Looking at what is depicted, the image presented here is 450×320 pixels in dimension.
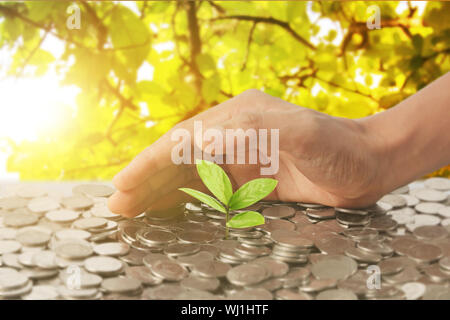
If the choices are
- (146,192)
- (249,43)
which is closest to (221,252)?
(146,192)

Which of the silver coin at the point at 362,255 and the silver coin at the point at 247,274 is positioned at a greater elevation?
the silver coin at the point at 362,255

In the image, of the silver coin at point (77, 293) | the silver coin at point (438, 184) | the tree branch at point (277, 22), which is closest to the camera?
the silver coin at point (77, 293)

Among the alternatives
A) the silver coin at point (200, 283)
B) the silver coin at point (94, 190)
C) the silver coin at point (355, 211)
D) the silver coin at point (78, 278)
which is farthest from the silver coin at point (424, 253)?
the silver coin at point (94, 190)

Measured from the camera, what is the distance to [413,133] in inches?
28.7

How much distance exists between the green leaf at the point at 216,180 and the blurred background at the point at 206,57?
0.48 m

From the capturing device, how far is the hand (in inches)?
24.9

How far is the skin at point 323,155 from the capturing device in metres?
0.65

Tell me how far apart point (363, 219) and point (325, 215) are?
0.16 ft

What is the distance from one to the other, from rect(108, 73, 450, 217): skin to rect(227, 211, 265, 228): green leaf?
0.29 feet

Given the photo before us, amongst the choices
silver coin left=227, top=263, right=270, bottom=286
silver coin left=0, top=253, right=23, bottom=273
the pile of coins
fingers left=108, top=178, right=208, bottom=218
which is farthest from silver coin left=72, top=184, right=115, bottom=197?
silver coin left=227, top=263, right=270, bottom=286

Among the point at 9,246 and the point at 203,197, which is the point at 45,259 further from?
the point at 203,197

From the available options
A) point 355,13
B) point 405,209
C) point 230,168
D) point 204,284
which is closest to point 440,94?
point 405,209

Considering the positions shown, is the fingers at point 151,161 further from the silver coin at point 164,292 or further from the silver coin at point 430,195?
the silver coin at point 430,195
